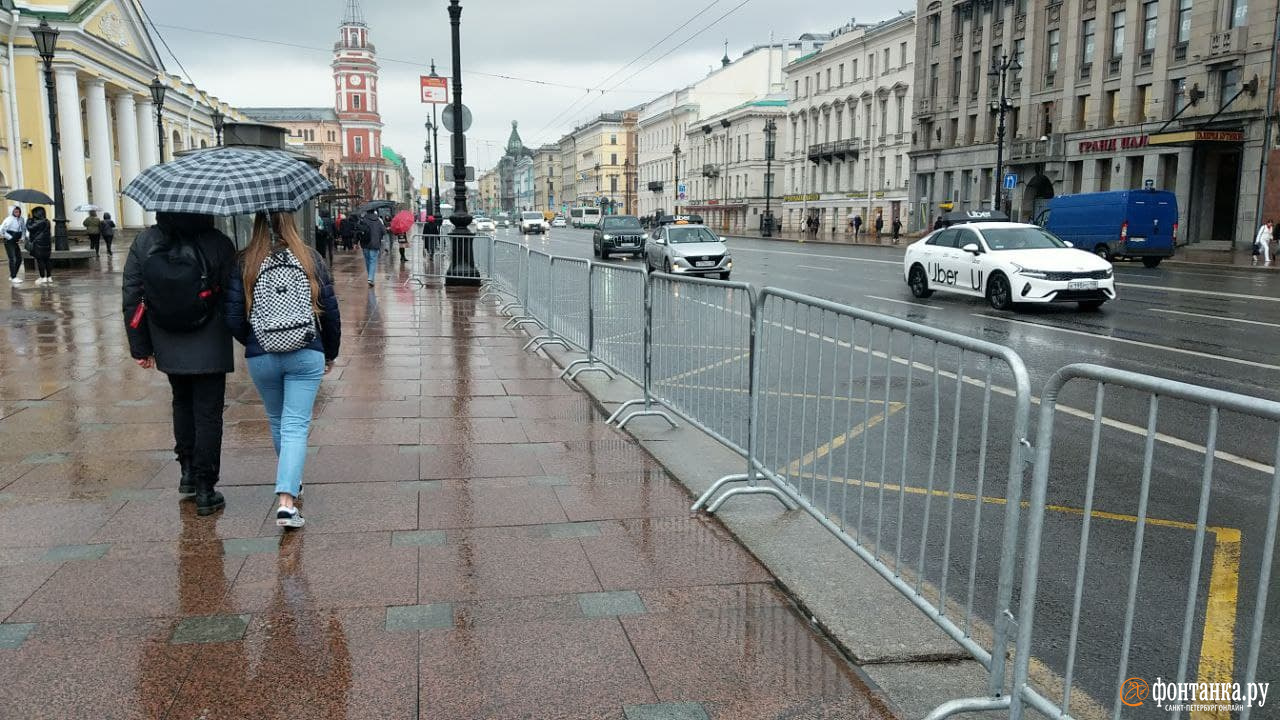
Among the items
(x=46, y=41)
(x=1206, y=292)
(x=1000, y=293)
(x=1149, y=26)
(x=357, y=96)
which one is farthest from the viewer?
(x=357, y=96)

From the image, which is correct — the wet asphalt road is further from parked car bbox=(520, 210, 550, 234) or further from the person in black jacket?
parked car bbox=(520, 210, 550, 234)

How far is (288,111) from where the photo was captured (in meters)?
152

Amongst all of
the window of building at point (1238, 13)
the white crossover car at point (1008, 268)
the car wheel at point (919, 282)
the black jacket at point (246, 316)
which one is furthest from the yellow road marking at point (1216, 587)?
the window of building at point (1238, 13)

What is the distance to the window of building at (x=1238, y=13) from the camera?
37.2m

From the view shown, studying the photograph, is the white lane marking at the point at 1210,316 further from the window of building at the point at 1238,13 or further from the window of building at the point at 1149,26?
the window of building at the point at 1149,26

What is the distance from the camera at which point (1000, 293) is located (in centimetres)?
1700

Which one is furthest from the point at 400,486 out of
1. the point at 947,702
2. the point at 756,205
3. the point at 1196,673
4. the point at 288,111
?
the point at 288,111

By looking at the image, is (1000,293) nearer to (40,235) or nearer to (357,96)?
(40,235)

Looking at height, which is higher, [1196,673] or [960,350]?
[960,350]

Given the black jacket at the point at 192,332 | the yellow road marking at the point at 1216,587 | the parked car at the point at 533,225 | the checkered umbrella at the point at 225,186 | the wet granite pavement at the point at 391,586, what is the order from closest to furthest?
the wet granite pavement at the point at 391,586, the yellow road marking at the point at 1216,587, the checkered umbrella at the point at 225,186, the black jacket at the point at 192,332, the parked car at the point at 533,225

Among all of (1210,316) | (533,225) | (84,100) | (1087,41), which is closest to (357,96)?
(533,225)

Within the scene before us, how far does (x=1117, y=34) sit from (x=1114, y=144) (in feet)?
17.1

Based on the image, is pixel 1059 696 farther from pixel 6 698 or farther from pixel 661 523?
pixel 6 698

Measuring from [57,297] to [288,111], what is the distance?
144636mm
